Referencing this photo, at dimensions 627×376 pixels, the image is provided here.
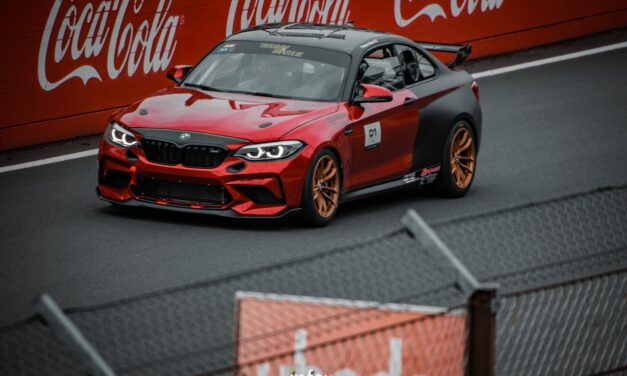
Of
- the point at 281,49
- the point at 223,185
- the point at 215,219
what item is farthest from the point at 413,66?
the point at 223,185

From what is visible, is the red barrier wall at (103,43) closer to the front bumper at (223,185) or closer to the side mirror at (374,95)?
the front bumper at (223,185)

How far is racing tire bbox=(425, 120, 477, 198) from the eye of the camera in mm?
12338

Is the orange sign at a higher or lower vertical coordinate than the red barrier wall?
higher

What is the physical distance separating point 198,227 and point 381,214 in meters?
1.70

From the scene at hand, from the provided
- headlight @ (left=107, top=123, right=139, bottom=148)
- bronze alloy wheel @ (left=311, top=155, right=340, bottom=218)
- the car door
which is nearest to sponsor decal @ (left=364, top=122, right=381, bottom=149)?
the car door

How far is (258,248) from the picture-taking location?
407 inches

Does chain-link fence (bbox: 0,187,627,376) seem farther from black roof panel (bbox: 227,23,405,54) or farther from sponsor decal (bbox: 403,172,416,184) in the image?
black roof panel (bbox: 227,23,405,54)

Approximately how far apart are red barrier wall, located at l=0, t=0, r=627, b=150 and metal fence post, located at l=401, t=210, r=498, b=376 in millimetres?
9371

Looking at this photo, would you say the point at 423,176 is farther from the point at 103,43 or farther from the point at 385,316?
the point at 385,316

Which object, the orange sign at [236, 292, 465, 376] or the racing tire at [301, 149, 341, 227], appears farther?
the racing tire at [301, 149, 341, 227]

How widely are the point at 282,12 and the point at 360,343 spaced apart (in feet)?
35.8

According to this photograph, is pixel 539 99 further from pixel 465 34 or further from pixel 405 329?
pixel 405 329

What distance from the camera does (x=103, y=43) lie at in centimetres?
1498

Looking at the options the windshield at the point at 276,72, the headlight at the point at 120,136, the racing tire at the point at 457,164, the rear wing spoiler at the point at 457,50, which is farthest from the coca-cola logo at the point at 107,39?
the racing tire at the point at 457,164
